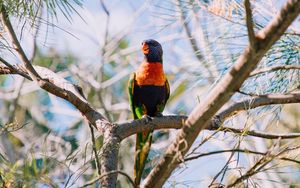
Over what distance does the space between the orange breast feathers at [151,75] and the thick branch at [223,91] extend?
163cm

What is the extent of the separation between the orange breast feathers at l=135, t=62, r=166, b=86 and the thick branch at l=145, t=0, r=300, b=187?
163 cm

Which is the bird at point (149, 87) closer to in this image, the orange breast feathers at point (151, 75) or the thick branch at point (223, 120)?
the orange breast feathers at point (151, 75)

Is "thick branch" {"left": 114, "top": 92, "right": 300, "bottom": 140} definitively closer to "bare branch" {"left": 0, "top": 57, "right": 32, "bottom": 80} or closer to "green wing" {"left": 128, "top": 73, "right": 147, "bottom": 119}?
"bare branch" {"left": 0, "top": 57, "right": 32, "bottom": 80}

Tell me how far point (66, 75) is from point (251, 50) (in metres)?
4.12

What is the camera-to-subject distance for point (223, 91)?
1.15 meters

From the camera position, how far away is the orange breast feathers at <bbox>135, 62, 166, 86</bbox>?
2875 mm

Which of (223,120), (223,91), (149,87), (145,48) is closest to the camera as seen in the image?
(223,91)

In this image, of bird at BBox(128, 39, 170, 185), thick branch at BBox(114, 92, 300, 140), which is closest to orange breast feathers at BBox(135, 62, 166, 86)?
bird at BBox(128, 39, 170, 185)

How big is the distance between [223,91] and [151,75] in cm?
176

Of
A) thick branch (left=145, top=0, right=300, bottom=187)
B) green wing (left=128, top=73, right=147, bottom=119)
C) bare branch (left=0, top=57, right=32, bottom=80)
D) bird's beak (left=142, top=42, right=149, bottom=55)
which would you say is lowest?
thick branch (left=145, top=0, right=300, bottom=187)

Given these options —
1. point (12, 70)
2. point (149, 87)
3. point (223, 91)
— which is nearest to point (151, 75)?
point (149, 87)

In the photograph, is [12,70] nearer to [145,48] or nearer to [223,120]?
[223,120]

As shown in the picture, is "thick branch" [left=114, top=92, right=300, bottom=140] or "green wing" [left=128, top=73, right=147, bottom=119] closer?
"thick branch" [left=114, top=92, right=300, bottom=140]

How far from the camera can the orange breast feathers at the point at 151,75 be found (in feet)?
9.43
